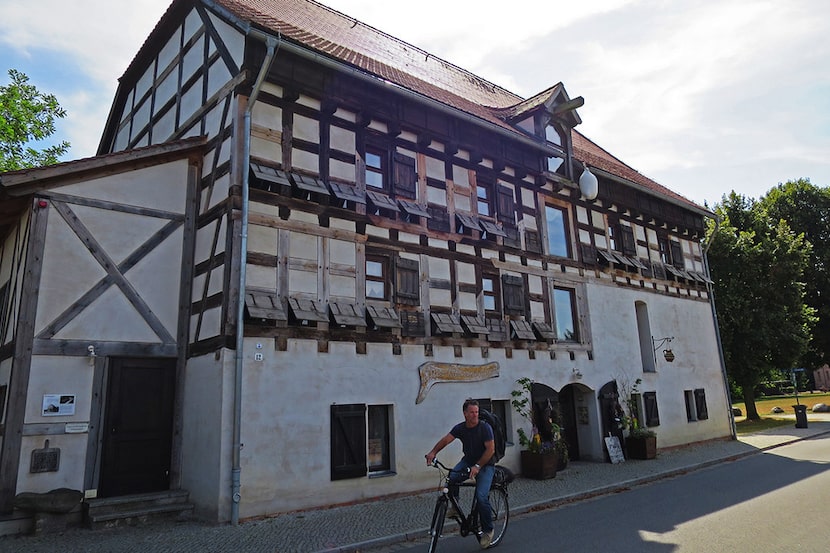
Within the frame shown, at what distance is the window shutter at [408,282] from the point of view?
11609 millimetres

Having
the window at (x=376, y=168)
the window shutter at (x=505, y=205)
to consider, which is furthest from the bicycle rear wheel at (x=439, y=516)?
the window shutter at (x=505, y=205)

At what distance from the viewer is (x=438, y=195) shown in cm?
1302

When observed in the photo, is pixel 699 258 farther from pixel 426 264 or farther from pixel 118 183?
pixel 118 183

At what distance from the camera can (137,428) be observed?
9.62 m

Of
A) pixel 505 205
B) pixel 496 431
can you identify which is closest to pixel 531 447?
pixel 505 205

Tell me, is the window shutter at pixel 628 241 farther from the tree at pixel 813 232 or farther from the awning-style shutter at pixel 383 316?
the tree at pixel 813 232

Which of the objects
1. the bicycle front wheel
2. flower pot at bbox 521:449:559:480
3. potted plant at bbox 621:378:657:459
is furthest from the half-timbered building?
the bicycle front wheel

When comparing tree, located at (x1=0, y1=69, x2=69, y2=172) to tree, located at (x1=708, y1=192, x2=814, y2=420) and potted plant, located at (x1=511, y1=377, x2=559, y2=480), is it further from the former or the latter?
tree, located at (x1=708, y1=192, x2=814, y2=420)

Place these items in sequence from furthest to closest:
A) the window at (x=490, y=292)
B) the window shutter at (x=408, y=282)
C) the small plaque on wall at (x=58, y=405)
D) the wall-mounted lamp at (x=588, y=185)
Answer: the wall-mounted lamp at (x=588, y=185), the window at (x=490, y=292), the window shutter at (x=408, y=282), the small plaque on wall at (x=58, y=405)

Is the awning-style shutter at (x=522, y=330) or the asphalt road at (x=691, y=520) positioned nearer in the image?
the asphalt road at (x=691, y=520)

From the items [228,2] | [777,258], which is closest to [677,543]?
[228,2]

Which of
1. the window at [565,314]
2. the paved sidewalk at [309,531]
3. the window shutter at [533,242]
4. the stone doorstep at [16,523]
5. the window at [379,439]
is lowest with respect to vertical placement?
the paved sidewalk at [309,531]

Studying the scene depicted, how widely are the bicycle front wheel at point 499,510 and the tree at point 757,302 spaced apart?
69.6ft

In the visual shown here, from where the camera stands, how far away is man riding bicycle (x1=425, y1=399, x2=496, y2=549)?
635 cm
